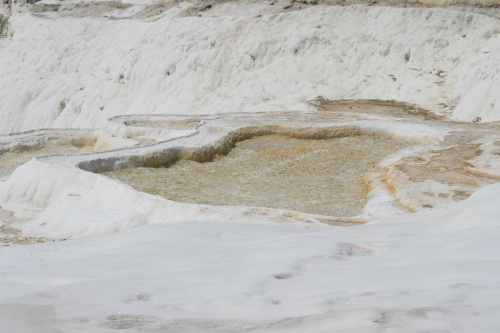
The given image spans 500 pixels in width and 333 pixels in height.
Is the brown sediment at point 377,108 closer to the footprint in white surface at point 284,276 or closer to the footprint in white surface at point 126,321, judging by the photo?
the footprint in white surface at point 284,276

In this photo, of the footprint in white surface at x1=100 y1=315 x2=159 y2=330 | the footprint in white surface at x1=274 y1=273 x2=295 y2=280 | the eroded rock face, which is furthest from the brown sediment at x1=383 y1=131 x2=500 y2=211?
A: the eroded rock face

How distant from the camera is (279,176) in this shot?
10.1m

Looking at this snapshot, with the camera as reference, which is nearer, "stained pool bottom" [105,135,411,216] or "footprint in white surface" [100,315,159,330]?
"footprint in white surface" [100,315,159,330]

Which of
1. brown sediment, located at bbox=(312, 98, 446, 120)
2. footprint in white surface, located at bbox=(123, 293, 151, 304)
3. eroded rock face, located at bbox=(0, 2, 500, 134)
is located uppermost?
footprint in white surface, located at bbox=(123, 293, 151, 304)

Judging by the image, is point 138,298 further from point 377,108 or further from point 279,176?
point 377,108

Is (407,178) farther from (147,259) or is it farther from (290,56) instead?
(290,56)

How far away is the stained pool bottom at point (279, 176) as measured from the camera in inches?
335

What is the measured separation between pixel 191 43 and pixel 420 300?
81.2ft

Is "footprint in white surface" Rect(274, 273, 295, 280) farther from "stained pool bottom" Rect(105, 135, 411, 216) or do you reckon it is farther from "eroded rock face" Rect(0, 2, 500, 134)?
"eroded rock face" Rect(0, 2, 500, 134)

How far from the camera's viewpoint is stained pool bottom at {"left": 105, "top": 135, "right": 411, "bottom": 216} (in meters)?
8.50

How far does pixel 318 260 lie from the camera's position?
3.71 meters

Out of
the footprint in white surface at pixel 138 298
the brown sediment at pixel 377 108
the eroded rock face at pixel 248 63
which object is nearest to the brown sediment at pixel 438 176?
the footprint in white surface at pixel 138 298

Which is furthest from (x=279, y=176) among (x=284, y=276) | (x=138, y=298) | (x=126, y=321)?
(x=126, y=321)

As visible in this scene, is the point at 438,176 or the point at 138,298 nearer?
the point at 138,298
